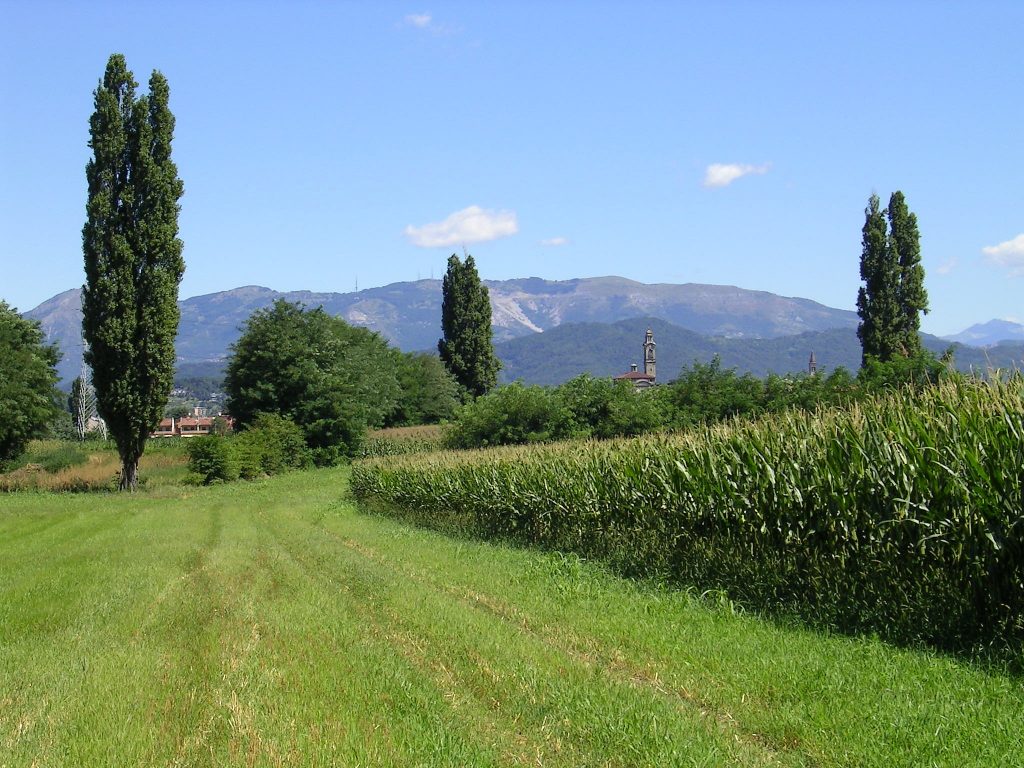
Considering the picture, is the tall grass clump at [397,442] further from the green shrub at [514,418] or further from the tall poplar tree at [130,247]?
the tall poplar tree at [130,247]

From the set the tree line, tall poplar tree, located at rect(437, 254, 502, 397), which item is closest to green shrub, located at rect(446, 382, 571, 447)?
the tree line

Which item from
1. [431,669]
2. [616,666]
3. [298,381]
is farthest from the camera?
[298,381]

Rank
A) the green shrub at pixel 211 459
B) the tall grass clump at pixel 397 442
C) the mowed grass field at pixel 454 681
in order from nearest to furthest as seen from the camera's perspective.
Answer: the mowed grass field at pixel 454 681 < the green shrub at pixel 211 459 < the tall grass clump at pixel 397 442

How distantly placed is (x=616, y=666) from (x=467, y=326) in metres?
69.1

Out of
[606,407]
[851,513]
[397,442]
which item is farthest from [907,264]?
[851,513]

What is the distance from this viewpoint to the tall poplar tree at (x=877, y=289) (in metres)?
50.1

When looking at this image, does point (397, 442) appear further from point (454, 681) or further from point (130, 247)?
point (454, 681)

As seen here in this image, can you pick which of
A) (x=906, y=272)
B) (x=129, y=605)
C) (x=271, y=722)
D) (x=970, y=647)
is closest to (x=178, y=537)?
(x=129, y=605)

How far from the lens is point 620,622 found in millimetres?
10039

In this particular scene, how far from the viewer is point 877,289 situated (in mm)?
50594

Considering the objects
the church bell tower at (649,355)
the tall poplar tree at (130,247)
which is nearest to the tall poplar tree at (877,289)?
the tall poplar tree at (130,247)

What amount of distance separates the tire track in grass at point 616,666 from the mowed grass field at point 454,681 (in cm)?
3

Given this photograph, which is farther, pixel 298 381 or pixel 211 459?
pixel 298 381

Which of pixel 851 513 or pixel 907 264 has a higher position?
pixel 907 264
